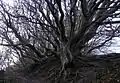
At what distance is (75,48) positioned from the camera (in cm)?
968

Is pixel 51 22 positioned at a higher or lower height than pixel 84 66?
higher

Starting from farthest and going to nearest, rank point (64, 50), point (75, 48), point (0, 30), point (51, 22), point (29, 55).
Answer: point (0, 30), point (29, 55), point (51, 22), point (75, 48), point (64, 50)

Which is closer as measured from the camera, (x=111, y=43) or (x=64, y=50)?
(x=64, y=50)

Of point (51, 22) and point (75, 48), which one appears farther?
point (51, 22)

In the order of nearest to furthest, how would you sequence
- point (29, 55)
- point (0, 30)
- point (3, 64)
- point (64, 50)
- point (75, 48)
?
point (64, 50)
point (75, 48)
point (29, 55)
point (0, 30)
point (3, 64)

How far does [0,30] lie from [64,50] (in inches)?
210

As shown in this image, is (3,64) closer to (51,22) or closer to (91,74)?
(51,22)

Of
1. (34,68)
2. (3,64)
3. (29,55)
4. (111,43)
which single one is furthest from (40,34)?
(3,64)

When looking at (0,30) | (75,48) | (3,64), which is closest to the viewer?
(75,48)

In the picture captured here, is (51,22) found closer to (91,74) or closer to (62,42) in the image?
(62,42)

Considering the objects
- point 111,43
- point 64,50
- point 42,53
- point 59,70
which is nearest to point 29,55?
point 42,53

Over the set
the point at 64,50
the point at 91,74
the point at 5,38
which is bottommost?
the point at 91,74

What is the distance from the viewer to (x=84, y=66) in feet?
31.6

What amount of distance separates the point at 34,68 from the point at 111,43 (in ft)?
16.7
